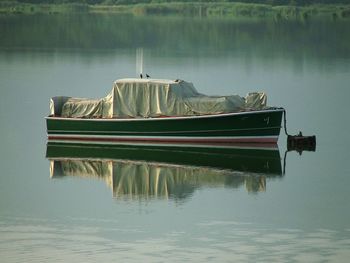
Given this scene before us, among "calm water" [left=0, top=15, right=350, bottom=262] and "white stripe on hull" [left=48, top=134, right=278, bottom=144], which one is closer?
"calm water" [left=0, top=15, right=350, bottom=262]

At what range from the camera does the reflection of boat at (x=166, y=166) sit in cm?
4053

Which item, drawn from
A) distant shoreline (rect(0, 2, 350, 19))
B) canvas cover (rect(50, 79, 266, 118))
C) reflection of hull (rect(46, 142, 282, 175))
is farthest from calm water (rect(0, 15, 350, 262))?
distant shoreline (rect(0, 2, 350, 19))

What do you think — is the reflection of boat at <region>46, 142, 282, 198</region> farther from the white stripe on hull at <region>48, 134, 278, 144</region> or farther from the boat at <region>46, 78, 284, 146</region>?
the boat at <region>46, 78, 284, 146</region>

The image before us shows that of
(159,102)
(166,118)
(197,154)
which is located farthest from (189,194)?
(159,102)

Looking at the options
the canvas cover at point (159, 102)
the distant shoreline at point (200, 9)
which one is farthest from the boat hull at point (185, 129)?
the distant shoreline at point (200, 9)

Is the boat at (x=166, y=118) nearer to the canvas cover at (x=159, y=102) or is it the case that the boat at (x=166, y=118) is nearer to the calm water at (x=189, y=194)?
the canvas cover at (x=159, y=102)

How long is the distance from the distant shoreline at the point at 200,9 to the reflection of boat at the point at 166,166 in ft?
297

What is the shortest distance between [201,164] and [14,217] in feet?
29.7

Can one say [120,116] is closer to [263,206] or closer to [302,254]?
[263,206]

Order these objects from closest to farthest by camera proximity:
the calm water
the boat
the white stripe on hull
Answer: the calm water → the boat → the white stripe on hull

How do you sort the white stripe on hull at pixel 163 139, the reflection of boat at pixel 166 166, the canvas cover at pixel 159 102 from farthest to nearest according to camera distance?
the canvas cover at pixel 159 102
the white stripe on hull at pixel 163 139
the reflection of boat at pixel 166 166

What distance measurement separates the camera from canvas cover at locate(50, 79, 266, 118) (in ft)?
155

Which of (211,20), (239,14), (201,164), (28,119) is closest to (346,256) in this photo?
(201,164)

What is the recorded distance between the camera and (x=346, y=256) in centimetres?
3198
